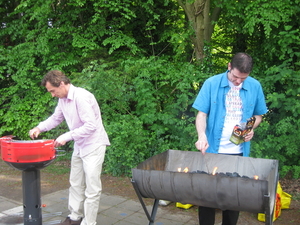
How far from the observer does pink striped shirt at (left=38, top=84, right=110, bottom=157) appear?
341 centimetres

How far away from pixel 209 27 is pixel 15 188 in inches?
209

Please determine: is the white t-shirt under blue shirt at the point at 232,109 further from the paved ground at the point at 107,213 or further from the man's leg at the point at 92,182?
the paved ground at the point at 107,213

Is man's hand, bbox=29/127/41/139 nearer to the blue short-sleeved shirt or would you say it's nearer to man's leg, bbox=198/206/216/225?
the blue short-sleeved shirt

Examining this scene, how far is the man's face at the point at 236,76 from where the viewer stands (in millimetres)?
2857

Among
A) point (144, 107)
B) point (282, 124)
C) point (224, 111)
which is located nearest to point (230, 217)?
point (224, 111)

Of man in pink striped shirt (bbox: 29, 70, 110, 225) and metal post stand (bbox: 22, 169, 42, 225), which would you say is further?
metal post stand (bbox: 22, 169, 42, 225)

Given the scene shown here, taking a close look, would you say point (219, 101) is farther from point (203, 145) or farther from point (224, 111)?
point (203, 145)

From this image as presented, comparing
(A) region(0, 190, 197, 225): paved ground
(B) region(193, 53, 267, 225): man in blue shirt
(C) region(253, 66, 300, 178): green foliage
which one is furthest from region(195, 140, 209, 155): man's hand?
(C) region(253, 66, 300, 178): green foliage

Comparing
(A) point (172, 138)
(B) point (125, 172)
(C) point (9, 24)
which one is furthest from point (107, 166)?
(C) point (9, 24)

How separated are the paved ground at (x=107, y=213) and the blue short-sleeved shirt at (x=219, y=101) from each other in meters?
1.53

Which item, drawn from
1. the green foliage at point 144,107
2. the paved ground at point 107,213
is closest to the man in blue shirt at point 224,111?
the paved ground at point 107,213

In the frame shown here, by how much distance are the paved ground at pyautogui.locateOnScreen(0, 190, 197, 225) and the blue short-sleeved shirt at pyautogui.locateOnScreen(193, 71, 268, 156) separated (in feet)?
5.02

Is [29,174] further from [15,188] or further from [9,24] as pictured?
[9,24]

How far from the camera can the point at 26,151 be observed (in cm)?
331
